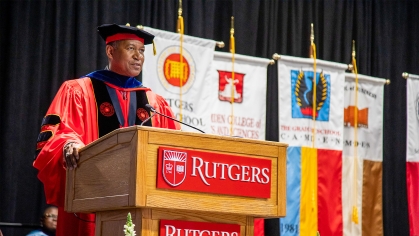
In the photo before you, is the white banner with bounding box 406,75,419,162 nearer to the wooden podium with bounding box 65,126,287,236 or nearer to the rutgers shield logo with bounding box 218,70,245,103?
the rutgers shield logo with bounding box 218,70,245,103

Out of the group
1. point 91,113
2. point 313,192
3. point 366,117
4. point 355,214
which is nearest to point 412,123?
point 366,117

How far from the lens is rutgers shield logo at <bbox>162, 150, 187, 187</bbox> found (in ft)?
8.26

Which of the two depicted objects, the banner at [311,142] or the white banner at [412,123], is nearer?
the banner at [311,142]

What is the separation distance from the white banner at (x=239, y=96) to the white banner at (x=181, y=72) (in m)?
0.17

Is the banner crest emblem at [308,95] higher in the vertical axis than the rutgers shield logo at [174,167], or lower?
higher

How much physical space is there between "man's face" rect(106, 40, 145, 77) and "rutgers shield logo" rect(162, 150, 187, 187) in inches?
46.2

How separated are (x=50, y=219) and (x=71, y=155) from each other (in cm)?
306

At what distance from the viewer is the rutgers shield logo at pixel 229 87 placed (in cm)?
688

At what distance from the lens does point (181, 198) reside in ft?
8.31

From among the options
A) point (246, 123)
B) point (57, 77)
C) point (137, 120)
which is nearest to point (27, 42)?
point (57, 77)

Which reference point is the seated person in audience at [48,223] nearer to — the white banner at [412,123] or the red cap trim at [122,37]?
the red cap trim at [122,37]

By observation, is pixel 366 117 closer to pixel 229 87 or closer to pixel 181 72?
pixel 229 87

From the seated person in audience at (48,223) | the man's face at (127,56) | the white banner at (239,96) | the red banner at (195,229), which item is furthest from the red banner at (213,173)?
the white banner at (239,96)

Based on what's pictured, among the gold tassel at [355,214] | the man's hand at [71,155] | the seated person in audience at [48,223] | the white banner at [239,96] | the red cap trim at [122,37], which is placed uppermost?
the white banner at [239,96]
